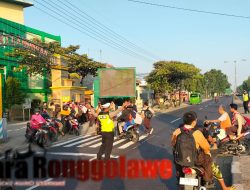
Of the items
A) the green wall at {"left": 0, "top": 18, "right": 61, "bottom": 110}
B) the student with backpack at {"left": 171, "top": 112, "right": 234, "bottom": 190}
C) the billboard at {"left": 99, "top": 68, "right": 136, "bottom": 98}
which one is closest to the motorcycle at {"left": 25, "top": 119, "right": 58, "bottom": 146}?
the student with backpack at {"left": 171, "top": 112, "right": 234, "bottom": 190}

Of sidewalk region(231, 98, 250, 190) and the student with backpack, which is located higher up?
the student with backpack

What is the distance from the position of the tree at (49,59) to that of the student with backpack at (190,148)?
28801 millimetres

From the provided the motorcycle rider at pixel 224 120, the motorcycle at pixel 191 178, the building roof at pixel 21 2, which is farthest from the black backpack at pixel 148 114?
the building roof at pixel 21 2

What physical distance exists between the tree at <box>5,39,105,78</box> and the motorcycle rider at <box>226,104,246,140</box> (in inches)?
966

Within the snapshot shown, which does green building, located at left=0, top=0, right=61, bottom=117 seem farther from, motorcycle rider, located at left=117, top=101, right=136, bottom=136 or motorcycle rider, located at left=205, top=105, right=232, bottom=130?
motorcycle rider, located at left=205, top=105, right=232, bottom=130

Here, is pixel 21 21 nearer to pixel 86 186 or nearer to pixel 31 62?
pixel 31 62

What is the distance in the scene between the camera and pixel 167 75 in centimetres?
6328

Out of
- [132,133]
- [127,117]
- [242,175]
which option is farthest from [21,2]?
[242,175]

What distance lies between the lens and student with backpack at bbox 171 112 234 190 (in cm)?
585

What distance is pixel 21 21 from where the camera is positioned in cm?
4659

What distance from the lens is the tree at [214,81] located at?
145m

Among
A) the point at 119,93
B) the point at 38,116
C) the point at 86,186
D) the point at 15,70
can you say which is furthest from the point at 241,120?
the point at 119,93

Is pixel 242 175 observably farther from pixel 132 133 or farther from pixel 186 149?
pixel 132 133

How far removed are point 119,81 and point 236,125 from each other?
120ft
